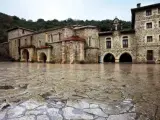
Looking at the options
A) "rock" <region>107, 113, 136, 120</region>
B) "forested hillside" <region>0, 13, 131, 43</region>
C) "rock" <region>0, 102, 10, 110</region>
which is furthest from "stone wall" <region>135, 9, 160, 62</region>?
"rock" <region>0, 102, 10, 110</region>

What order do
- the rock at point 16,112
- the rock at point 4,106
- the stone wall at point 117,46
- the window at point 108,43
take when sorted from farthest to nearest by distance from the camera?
1. the window at point 108,43
2. the stone wall at point 117,46
3. the rock at point 4,106
4. the rock at point 16,112

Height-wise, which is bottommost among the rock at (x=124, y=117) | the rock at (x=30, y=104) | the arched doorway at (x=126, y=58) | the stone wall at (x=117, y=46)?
the rock at (x=124, y=117)

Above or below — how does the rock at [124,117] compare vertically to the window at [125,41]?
below

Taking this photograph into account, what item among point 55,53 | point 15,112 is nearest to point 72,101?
point 15,112

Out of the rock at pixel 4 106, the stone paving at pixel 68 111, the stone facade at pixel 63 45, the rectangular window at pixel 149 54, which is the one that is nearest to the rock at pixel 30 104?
the stone paving at pixel 68 111

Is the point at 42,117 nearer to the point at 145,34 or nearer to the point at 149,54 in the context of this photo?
the point at 149,54

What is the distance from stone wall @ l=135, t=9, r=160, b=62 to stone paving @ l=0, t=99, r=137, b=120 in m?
22.8

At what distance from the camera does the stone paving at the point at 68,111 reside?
2.11 m

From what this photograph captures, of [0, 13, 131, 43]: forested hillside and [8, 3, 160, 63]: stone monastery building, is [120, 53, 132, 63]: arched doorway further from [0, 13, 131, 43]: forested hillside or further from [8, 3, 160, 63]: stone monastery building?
[0, 13, 131, 43]: forested hillside

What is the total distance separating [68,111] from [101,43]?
25579 millimetres

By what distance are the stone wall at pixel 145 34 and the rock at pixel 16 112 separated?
936 inches

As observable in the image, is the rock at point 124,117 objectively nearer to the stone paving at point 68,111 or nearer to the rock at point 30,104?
the stone paving at point 68,111

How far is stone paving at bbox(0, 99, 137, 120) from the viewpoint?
6.93 ft

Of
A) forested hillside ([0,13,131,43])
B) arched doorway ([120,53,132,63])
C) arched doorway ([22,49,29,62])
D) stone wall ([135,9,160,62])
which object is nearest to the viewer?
stone wall ([135,9,160,62])
